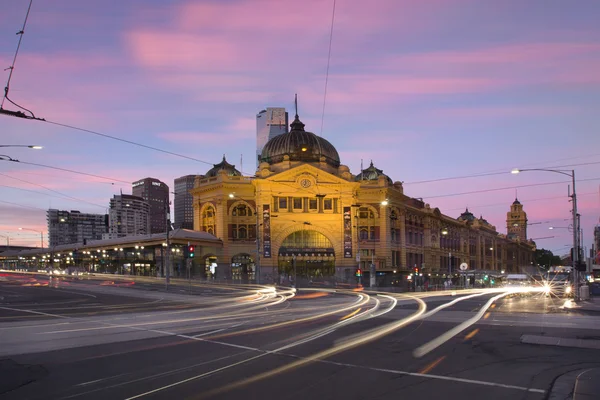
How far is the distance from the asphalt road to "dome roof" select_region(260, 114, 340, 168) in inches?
2937

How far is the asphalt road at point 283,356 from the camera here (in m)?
11.2

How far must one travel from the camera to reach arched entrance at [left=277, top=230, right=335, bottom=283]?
300ft

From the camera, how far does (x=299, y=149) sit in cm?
10100

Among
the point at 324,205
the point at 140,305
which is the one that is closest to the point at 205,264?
the point at 324,205

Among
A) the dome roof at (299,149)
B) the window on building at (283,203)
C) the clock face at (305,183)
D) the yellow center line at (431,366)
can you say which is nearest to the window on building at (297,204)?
the window on building at (283,203)

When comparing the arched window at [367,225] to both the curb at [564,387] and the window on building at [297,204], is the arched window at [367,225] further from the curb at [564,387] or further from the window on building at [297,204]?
the curb at [564,387]

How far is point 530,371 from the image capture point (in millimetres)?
13250

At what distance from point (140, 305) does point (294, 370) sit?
23285 millimetres

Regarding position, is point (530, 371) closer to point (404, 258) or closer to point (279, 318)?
point (279, 318)

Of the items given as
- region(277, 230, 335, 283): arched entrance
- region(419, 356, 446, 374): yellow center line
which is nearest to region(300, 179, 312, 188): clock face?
region(277, 230, 335, 283): arched entrance

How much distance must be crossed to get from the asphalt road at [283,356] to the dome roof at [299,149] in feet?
245

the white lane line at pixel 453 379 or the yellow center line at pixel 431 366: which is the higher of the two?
the white lane line at pixel 453 379

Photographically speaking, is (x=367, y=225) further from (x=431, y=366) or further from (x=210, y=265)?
(x=431, y=366)

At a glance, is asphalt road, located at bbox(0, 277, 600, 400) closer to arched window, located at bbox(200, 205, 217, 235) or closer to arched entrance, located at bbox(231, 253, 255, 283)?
arched entrance, located at bbox(231, 253, 255, 283)
